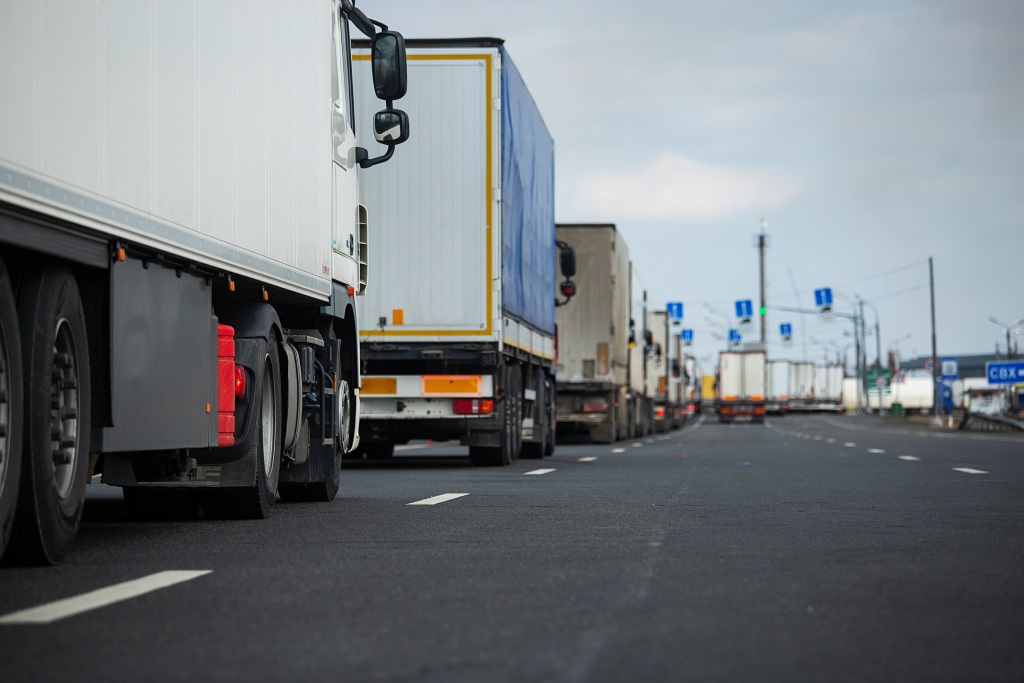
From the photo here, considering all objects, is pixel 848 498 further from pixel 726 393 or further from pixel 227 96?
pixel 726 393

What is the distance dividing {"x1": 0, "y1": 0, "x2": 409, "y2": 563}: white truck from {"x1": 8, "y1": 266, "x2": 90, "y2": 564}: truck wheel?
0.01 metres

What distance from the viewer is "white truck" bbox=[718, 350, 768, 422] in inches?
3189

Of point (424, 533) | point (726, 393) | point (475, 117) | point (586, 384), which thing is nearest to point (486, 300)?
point (475, 117)

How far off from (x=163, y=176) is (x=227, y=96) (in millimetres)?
1319

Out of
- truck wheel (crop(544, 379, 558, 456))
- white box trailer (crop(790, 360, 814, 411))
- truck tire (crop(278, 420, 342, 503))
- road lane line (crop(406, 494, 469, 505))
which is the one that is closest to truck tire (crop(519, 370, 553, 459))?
truck wheel (crop(544, 379, 558, 456))

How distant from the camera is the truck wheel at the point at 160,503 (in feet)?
34.8

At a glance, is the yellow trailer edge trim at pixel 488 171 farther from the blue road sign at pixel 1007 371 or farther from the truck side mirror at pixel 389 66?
the blue road sign at pixel 1007 371

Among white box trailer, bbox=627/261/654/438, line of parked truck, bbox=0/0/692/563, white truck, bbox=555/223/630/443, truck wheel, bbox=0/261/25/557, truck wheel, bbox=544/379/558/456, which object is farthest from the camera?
white box trailer, bbox=627/261/654/438

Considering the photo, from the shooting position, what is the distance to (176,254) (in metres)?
8.46

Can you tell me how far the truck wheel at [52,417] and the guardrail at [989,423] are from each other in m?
44.1

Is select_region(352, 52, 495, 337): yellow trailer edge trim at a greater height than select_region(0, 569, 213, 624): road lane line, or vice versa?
select_region(352, 52, 495, 337): yellow trailer edge trim

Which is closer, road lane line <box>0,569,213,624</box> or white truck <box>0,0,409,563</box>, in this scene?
road lane line <box>0,569,213,624</box>

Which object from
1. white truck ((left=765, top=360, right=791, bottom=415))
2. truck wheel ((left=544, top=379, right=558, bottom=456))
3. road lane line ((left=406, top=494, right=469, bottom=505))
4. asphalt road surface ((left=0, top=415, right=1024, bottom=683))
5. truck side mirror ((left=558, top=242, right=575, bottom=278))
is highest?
truck side mirror ((left=558, top=242, right=575, bottom=278))

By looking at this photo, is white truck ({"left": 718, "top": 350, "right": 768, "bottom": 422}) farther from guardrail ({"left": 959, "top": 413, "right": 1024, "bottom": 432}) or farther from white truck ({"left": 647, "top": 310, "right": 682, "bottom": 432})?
guardrail ({"left": 959, "top": 413, "right": 1024, "bottom": 432})
